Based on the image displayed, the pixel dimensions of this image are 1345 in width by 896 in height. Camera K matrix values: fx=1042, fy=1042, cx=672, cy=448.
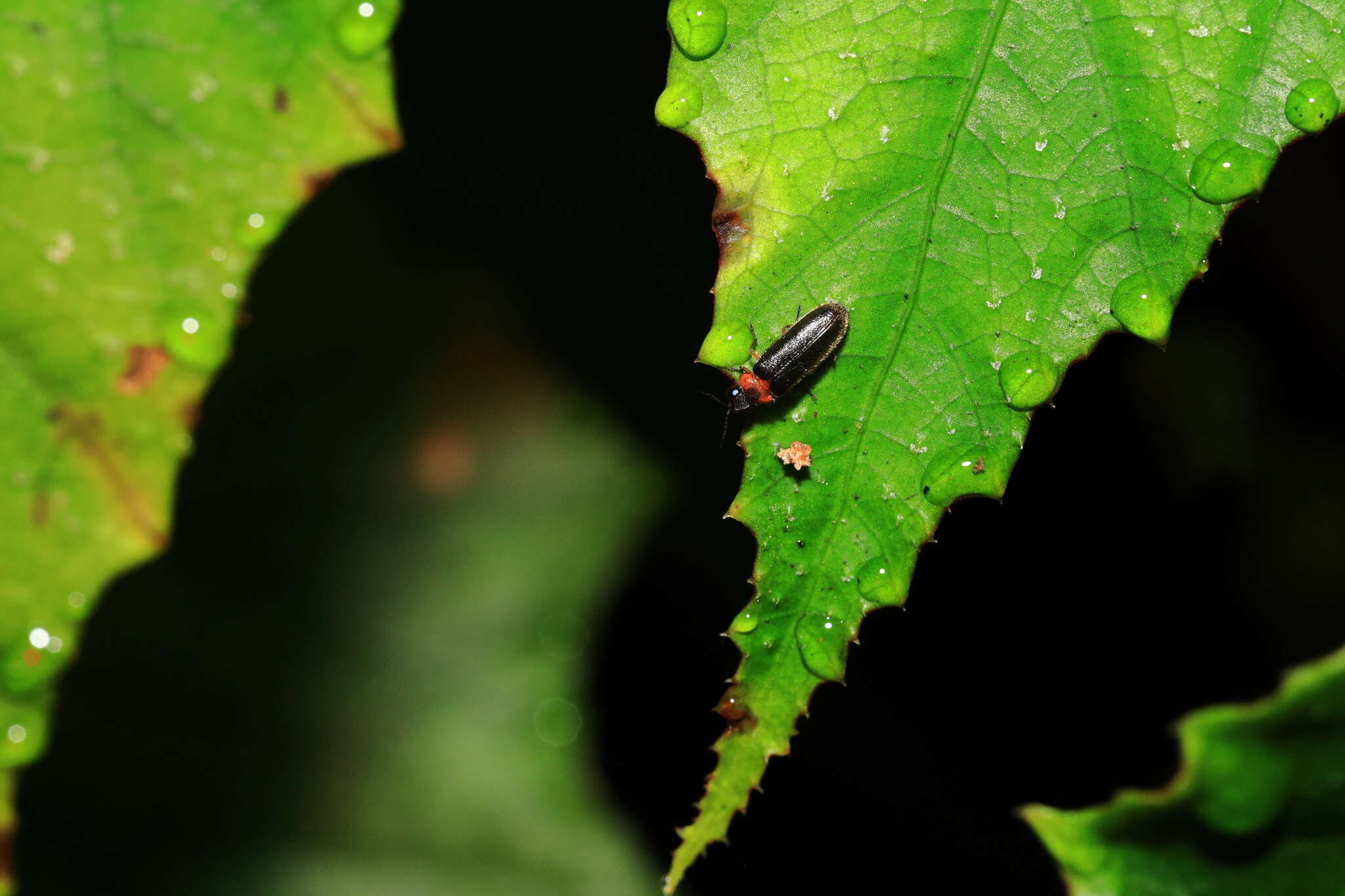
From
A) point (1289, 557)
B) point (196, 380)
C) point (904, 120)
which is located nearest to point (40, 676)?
point (196, 380)

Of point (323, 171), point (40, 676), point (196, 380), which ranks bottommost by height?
point (40, 676)

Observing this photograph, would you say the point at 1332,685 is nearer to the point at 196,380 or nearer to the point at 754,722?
the point at 754,722

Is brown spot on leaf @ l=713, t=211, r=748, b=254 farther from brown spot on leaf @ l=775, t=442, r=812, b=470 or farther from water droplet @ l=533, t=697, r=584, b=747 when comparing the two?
water droplet @ l=533, t=697, r=584, b=747

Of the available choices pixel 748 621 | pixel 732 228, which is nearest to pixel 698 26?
pixel 732 228

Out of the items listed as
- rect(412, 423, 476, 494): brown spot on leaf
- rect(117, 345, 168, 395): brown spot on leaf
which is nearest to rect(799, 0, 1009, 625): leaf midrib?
rect(117, 345, 168, 395): brown spot on leaf

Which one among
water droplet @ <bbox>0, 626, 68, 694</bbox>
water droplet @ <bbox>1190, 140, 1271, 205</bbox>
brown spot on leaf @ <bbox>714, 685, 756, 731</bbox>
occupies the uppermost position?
water droplet @ <bbox>1190, 140, 1271, 205</bbox>

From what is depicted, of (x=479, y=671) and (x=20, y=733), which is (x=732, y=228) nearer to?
(x=20, y=733)
